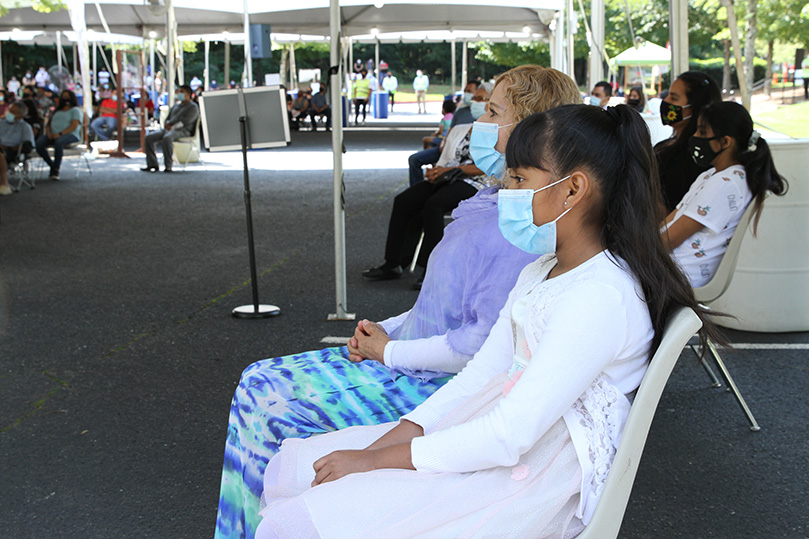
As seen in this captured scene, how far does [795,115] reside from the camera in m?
21.9

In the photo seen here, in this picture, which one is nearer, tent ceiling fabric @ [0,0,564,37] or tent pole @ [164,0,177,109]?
tent pole @ [164,0,177,109]

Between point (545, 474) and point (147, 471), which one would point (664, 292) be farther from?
A: point (147, 471)

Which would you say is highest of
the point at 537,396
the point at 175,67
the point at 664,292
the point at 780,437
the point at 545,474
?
the point at 175,67

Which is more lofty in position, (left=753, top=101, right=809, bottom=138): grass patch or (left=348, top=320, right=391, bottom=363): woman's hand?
(left=753, top=101, right=809, bottom=138): grass patch

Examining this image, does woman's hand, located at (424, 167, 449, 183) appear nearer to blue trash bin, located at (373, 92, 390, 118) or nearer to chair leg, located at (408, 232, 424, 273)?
chair leg, located at (408, 232, 424, 273)

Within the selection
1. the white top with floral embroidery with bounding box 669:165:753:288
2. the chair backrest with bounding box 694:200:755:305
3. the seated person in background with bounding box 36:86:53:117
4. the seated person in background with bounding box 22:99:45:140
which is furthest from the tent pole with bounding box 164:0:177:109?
the chair backrest with bounding box 694:200:755:305

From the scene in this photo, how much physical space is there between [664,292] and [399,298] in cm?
439

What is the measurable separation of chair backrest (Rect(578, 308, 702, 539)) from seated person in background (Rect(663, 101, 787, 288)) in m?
2.50

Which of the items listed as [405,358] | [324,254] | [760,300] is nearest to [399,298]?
[324,254]

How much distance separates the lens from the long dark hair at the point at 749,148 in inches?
160

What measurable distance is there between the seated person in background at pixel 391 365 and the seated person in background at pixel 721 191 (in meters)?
1.76

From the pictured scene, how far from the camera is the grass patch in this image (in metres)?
17.3

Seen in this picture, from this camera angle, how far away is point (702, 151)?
14.4 ft

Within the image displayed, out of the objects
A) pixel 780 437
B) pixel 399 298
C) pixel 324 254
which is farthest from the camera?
pixel 324 254
